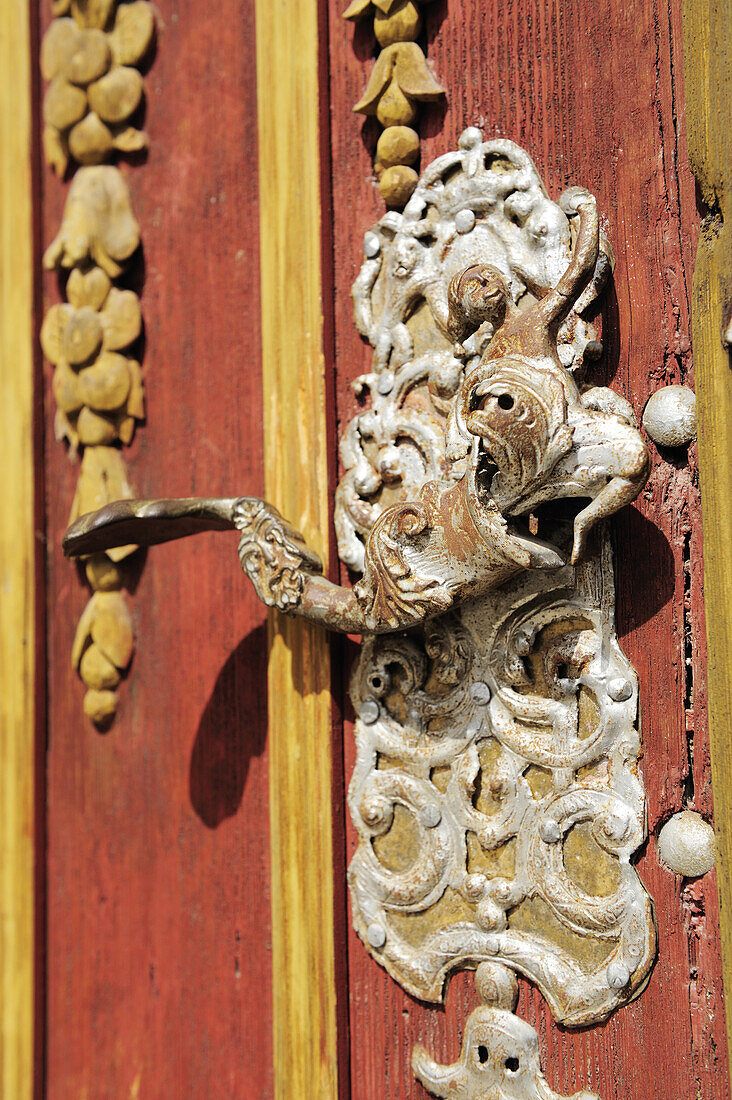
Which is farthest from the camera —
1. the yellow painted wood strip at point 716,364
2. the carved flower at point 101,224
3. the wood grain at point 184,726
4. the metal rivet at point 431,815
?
the carved flower at point 101,224

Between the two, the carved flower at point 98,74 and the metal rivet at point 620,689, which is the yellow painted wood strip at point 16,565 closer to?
the carved flower at point 98,74

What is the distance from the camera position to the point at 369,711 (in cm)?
70

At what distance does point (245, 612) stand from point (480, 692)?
227 mm

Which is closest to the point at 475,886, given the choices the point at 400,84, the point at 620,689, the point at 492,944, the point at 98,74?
the point at 492,944

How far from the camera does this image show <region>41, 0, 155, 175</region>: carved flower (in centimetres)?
89

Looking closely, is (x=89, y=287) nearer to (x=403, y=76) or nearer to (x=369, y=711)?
(x=403, y=76)

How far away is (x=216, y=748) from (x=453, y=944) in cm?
25

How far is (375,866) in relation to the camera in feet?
2.27

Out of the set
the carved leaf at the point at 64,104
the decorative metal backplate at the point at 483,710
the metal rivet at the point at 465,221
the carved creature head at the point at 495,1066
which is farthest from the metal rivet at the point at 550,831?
the carved leaf at the point at 64,104

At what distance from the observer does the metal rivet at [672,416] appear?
1.93ft

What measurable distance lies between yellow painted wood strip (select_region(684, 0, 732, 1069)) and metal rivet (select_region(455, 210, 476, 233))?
0.14 meters

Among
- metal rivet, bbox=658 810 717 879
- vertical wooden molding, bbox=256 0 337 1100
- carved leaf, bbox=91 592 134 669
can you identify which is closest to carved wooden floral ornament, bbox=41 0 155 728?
carved leaf, bbox=91 592 134 669

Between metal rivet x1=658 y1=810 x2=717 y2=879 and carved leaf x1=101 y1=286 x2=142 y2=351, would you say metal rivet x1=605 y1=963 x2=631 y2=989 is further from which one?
carved leaf x1=101 y1=286 x2=142 y2=351

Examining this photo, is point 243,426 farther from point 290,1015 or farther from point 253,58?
point 290,1015
